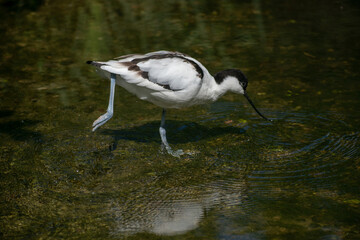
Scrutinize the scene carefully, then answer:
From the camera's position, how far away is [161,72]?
620 cm

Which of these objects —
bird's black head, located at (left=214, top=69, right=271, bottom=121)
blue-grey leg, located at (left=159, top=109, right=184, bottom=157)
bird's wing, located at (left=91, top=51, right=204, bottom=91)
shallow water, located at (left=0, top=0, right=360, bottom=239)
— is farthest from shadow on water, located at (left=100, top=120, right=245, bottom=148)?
bird's wing, located at (left=91, top=51, right=204, bottom=91)

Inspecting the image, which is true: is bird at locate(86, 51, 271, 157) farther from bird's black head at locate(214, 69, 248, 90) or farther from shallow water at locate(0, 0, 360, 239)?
shallow water at locate(0, 0, 360, 239)

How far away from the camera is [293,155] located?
6195 mm

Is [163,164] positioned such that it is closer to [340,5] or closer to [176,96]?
[176,96]

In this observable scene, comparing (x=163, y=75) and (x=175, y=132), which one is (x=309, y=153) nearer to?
(x=175, y=132)

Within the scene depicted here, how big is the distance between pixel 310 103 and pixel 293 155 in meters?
1.59

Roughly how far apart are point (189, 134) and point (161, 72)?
3.63 ft

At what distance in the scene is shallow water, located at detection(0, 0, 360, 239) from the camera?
16.4 feet

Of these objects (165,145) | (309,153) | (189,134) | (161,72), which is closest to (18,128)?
(165,145)

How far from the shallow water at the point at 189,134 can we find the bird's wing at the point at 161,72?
2.85 ft

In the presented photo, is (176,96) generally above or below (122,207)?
above

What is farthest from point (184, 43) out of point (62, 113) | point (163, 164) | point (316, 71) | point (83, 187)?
point (83, 187)

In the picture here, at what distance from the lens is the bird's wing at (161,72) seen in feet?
20.2

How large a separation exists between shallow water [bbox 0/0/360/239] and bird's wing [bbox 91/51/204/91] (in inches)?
34.2
